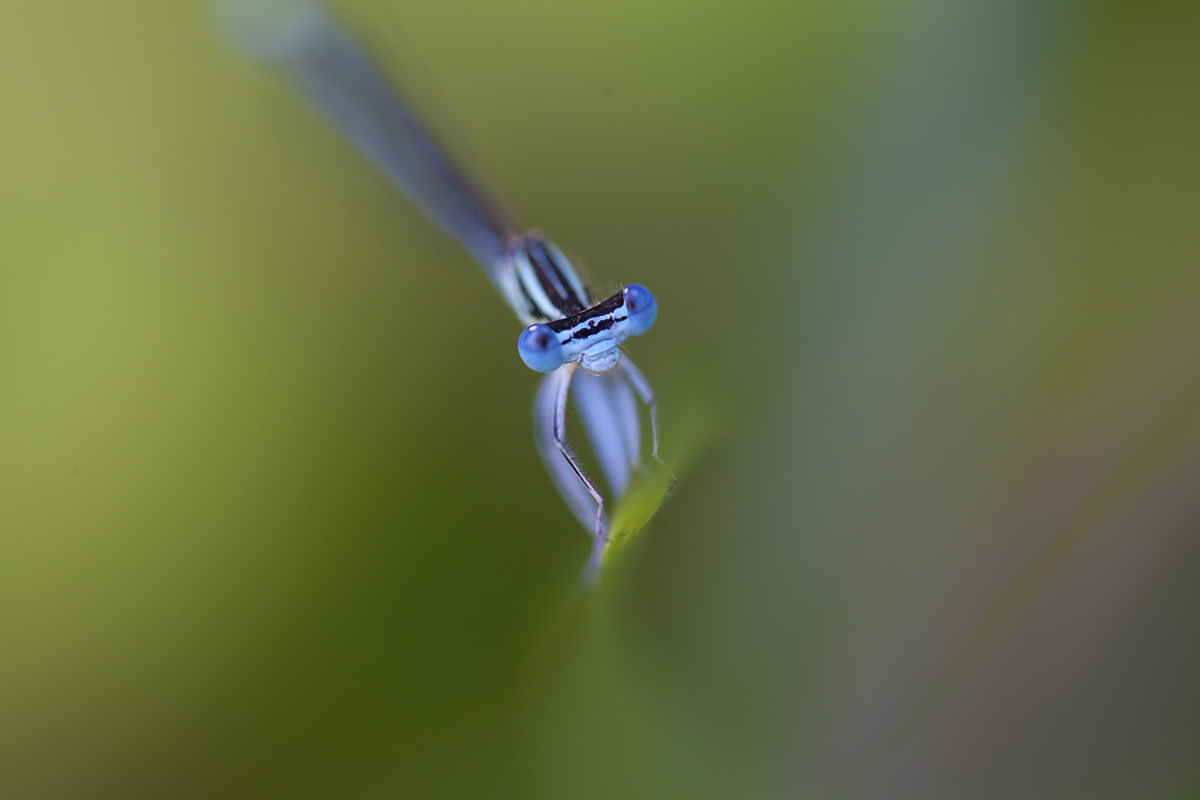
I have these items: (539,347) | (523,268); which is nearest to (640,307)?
(539,347)

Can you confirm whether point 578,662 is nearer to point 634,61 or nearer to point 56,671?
point 56,671

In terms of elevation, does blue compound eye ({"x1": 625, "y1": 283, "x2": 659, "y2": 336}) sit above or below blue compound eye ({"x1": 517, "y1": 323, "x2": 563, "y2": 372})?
below

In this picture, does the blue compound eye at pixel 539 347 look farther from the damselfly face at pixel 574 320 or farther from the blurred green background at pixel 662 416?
the blurred green background at pixel 662 416

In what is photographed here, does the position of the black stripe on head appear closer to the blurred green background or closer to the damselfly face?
the damselfly face

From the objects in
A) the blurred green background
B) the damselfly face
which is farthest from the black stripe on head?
the blurred green background

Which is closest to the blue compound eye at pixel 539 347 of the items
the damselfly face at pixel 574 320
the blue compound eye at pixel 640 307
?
the damselfly face at pixel 574 320

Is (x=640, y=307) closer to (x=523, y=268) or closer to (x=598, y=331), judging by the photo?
(x=598, y=331)
